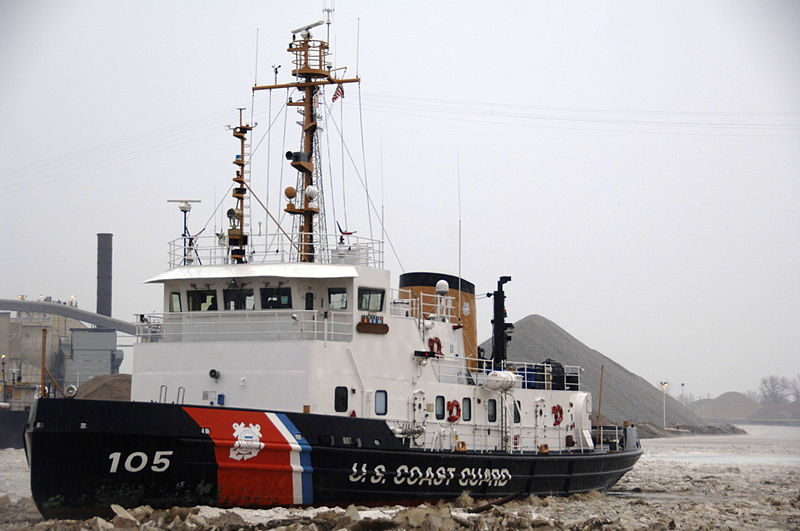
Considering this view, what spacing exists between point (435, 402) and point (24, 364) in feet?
166

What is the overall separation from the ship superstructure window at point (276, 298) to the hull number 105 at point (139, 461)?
3.84m

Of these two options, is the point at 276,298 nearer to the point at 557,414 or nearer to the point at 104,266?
the point at 557,414

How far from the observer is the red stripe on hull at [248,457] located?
45.7 ft

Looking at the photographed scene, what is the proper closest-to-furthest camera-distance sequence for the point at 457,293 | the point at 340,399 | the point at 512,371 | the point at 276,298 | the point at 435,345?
the point at 340,399
the point at 276,298
the point at 435,345
the point at 512,371
the point at 457,293

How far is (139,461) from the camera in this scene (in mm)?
13508

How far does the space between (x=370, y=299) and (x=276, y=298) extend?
1842mm

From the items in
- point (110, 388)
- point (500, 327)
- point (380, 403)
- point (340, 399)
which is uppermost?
point (500, 327)

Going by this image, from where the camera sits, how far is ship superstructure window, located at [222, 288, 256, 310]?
16.8 m

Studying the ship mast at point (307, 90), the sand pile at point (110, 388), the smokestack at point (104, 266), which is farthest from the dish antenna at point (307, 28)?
the smokestack at point (104, 266)

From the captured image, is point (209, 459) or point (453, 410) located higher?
point (453, 410)

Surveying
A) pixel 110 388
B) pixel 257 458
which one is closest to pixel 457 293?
pixel 257 458

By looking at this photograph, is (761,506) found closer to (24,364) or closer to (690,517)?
(690,517)

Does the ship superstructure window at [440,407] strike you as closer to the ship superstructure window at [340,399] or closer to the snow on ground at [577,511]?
the snow on ground at [577,511]

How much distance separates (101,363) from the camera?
172 ft
